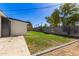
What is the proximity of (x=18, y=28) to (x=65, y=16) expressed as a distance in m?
1.14

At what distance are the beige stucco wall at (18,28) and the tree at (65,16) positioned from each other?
60 centimetres

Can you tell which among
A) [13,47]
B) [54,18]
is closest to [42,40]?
[54,18]

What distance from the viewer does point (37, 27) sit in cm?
477

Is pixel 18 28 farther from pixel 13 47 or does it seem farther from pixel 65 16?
pixel 65 16

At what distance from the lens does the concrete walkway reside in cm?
439

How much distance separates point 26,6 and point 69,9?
3.18 feet

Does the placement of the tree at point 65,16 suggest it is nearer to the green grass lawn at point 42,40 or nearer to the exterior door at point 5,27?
the green grass lawn at point 42,40

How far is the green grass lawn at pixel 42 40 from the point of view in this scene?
15.2 feet

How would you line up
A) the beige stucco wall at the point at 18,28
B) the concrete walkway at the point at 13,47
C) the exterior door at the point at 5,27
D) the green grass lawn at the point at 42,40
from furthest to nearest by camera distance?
the exterior door at the point at 5,27
the beige stucco wall at the point at 18,28
the green grass lawn at the point at 42,40
the concrete walkway at the point at 13,47

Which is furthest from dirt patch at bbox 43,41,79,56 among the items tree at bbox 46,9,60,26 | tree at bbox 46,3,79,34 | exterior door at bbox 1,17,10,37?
exterior door at bbox 1,17,10,37

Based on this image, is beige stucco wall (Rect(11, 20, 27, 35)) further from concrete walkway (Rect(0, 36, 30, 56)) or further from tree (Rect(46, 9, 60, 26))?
tree (Rect(46, 9, 60, 26))

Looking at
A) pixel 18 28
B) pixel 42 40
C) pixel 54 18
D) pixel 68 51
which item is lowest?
pixel 68 51

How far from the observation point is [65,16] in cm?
477

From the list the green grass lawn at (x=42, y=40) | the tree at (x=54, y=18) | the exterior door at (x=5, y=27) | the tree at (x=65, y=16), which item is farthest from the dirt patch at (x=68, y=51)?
the exterior door at (x=5, y=27)
